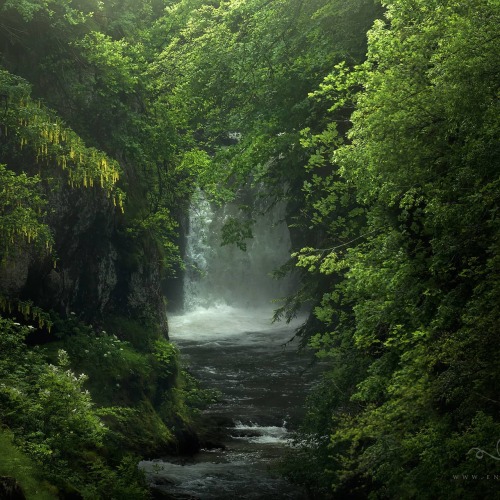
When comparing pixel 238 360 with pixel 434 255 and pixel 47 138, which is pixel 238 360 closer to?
pixel 47 138

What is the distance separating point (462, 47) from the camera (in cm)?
814

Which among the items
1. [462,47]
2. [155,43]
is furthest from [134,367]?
[155,43]

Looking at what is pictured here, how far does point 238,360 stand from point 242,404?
7135 millimetres

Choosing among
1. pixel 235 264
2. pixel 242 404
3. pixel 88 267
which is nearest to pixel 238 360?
pixel 242 404

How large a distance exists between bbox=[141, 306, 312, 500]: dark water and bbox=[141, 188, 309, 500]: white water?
2 centimetres

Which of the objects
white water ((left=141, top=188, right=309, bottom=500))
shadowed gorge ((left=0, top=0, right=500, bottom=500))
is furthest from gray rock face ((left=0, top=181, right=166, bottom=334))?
white water ((left=141, top=188, right=309, bottom=500))

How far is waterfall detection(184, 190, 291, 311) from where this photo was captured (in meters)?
44.8

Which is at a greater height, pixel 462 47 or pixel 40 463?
pixel 462 47

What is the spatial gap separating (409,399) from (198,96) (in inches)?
447

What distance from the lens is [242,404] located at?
74.1 feet

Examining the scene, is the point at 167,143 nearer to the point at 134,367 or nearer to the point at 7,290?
the point at 134,367

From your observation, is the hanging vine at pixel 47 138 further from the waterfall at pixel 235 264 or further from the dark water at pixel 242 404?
the waterfall at pixel 235 264

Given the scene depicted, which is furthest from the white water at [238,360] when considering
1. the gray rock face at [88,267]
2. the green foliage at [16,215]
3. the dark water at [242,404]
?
the green foliage at [16,215]

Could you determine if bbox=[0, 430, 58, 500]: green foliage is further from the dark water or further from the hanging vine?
the hanging vine
